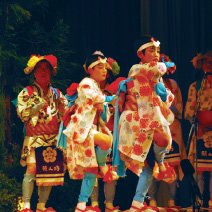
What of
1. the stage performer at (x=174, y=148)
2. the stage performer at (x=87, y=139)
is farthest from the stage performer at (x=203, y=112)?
the stage performer at (x=87, y=139)

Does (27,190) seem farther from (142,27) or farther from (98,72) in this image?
(142,27)

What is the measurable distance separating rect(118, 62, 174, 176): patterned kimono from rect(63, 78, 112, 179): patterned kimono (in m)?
0.32

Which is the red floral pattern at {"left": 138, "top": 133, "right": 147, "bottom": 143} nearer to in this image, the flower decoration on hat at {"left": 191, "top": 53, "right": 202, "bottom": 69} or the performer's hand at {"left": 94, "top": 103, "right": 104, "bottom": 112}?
the performer's hand at {"left": 94, "top": 103, "right": 104, "bottom": 112}

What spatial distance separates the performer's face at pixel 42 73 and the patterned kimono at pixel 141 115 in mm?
1132

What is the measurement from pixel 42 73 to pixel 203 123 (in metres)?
1.74

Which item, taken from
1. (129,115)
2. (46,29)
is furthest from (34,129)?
(46,29)

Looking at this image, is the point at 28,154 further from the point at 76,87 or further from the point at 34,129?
the point at 76,87

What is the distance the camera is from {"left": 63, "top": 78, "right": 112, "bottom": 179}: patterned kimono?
5.32m

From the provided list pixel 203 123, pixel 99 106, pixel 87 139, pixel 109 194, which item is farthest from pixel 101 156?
pixel 203 123

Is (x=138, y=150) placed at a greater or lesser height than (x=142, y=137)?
lesser

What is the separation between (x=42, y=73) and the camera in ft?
19.5

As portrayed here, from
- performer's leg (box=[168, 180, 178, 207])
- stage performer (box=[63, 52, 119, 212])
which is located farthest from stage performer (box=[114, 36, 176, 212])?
performer's leg (box=[168, 180, 178, 207])

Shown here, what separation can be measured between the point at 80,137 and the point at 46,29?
299cm

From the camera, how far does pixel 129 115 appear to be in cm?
512
